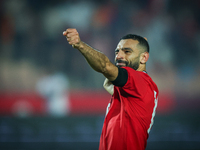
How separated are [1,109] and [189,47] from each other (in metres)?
4.58

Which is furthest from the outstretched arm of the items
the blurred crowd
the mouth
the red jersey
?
the blurred crowd

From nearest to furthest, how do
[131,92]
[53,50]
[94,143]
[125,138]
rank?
[131,92] < [125,138] < [94,143] < [53,50]

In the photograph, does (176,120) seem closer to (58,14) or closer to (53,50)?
(53,50)

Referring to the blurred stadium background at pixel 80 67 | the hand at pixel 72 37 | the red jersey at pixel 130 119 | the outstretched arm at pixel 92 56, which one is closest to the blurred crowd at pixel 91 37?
the blurred stadium background at pixel 80 67

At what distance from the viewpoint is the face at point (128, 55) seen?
1.55 m

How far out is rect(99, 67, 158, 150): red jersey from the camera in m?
1.36

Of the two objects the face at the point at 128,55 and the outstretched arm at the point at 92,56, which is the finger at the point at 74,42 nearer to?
the outstretched arm at the point at 92,56

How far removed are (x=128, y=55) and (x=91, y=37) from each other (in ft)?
12.2

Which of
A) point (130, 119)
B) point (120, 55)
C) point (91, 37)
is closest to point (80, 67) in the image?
point (91, 37)

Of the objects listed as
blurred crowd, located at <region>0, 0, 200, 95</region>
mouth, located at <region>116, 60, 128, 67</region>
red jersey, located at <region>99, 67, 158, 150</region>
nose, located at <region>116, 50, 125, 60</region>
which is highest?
blurred crowd, located at <region>0, 0, 200, 95</region>

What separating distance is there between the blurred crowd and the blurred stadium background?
0.02m

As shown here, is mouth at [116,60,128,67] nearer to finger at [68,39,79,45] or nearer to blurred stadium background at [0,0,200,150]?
finger at [68,39,79,45]

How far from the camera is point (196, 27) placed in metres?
5.11

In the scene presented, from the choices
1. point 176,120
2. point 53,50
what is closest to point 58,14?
point 53,50
